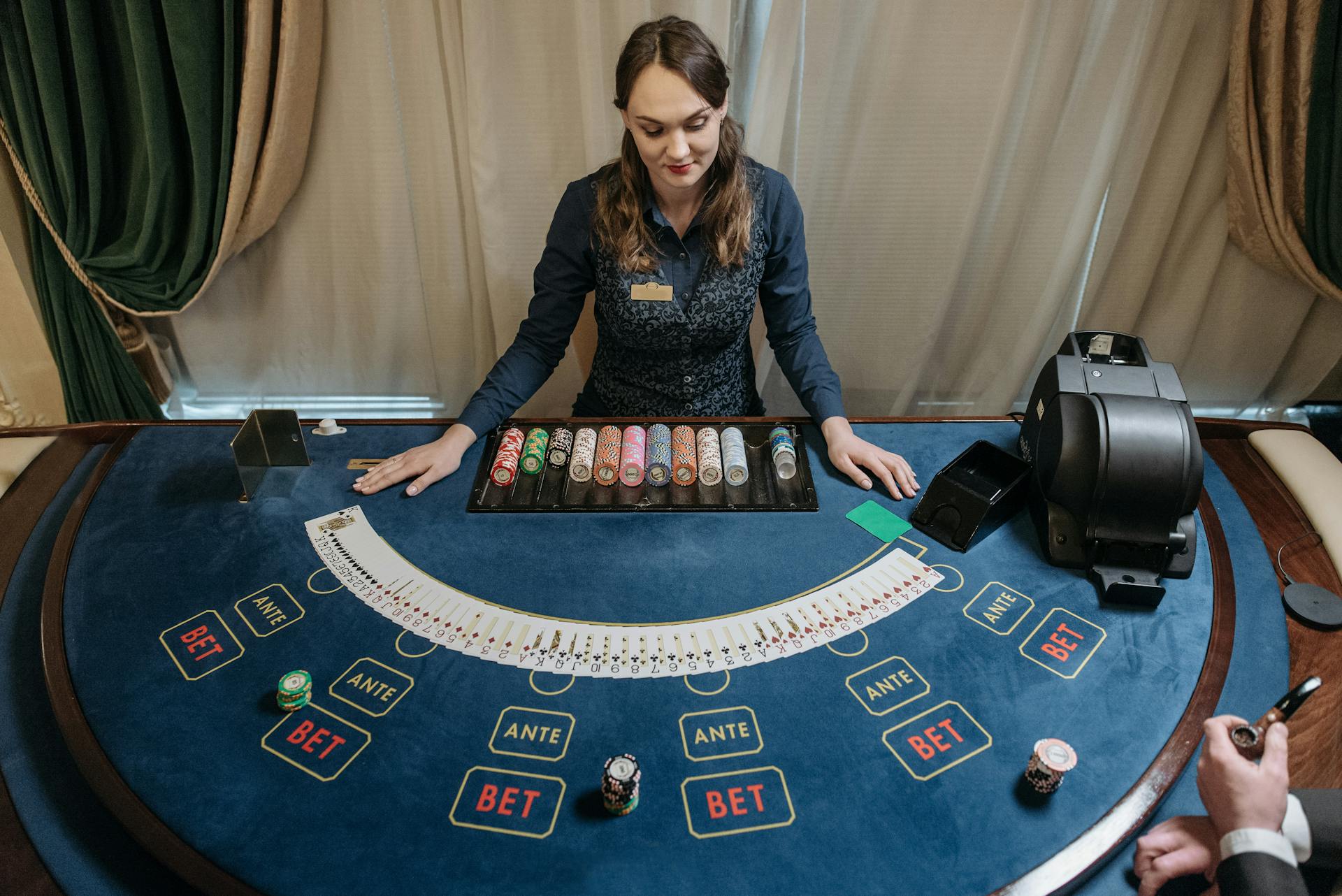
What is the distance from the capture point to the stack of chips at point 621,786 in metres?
0.95

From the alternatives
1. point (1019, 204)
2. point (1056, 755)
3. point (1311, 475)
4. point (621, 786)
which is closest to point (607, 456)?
point (621, 786)

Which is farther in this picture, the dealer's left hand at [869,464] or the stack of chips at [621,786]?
the dealer's left hand at [869,464]

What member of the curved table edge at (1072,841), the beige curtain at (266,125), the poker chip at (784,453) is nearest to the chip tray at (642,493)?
the poker chip at (784,453)

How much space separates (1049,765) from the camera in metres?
0.98

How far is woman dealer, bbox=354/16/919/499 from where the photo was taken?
4.79 feet

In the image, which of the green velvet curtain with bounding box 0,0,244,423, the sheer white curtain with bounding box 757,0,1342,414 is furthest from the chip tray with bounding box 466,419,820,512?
the green velvet curtain with bounding box 0,0,244,423

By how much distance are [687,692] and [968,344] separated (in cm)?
187

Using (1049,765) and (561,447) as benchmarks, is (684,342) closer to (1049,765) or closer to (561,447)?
(561,447)

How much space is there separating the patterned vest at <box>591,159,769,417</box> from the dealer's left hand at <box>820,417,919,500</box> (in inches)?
12.8

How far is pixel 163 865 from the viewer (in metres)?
0.94

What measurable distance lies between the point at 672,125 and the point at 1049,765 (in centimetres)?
117

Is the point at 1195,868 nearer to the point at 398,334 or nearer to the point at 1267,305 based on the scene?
the point at 1267,305

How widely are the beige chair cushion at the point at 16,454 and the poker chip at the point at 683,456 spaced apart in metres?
1.24

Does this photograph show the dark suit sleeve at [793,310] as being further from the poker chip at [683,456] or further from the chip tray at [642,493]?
the poker chip at [683,456]
